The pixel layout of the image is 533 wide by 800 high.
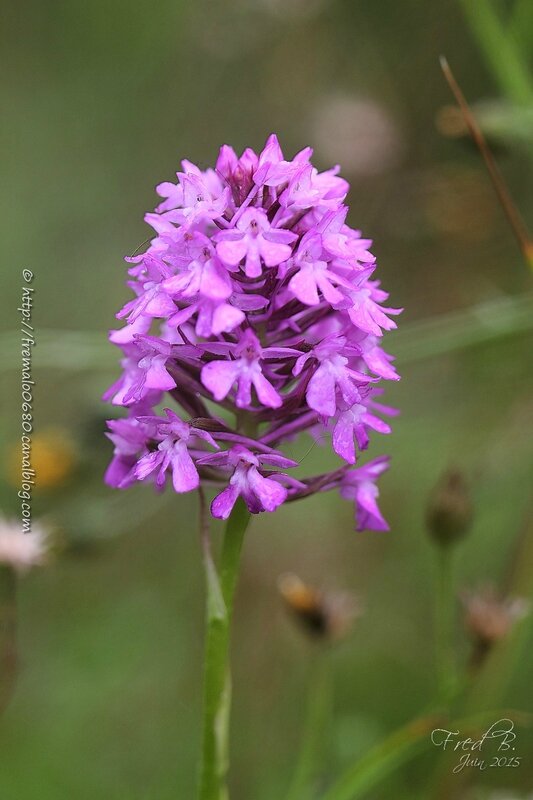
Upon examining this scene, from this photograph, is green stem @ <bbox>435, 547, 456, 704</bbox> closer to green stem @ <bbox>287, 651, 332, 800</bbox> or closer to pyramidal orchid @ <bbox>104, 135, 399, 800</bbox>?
green stem @ <bbox>287, 651, 332, 800</bbox>

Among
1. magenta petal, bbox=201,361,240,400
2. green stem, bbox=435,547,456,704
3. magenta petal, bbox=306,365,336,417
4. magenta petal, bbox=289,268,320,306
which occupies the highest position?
magenta petal, bbox=289,268,320,306

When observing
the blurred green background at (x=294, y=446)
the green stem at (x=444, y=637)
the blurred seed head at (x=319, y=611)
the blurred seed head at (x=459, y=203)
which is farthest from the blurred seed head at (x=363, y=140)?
the blurred seed head at (x=319, y=611)

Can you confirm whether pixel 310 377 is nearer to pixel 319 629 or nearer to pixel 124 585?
pixel 319 629

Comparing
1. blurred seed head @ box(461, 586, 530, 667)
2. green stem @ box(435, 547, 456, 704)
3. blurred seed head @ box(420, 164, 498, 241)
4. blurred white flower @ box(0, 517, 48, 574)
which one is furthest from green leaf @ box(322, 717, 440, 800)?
blurred seed head @ box(420, 164, 498, 241)

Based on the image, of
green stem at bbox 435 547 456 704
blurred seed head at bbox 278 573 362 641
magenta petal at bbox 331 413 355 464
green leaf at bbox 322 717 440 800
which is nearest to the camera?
magenta petal at bbox 331 413 355 464

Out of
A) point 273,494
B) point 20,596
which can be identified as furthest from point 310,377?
point 20,596

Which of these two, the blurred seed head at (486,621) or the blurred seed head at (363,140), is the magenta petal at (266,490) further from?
the blurred seed head at (363,140)

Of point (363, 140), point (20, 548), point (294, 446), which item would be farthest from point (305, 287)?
point (363, 140)
